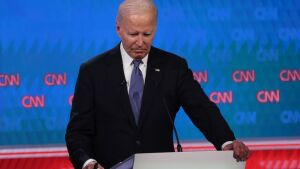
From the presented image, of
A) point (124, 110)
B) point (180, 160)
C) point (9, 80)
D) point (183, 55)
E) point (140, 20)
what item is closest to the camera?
point (180, 160)

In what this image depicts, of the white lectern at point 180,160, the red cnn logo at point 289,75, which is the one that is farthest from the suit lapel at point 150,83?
the red cnn logo at point 289,75

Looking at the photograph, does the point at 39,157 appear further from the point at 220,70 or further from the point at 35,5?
the point at 220,70

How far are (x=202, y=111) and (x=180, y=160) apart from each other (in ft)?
1.95

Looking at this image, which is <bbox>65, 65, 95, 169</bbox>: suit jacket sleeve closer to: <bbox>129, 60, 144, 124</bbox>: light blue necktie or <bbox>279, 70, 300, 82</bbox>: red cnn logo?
<bbox>129, 60, 144, 124</bbox>: light blue necktie

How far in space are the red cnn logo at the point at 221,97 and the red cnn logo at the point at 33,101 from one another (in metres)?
0.95

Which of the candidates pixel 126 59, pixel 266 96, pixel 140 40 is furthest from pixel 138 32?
pixel 266 96

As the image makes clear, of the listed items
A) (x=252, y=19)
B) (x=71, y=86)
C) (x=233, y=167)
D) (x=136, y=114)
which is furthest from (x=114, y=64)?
(x=252, y=19)

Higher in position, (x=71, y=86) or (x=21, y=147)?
(x=71, y=86)

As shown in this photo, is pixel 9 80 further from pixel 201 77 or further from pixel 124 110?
pixel 124 110

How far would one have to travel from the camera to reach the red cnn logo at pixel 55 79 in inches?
148

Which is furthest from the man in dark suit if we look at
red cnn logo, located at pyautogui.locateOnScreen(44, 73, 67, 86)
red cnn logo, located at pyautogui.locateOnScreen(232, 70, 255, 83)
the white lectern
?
red cnn logo, located at pyautogui.locateOnScreen(232, 70, 255, 83)

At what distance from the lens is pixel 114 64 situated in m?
2.66

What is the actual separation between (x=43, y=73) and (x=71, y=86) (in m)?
0.17

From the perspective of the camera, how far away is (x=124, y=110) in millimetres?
2570
